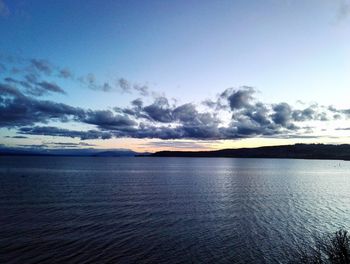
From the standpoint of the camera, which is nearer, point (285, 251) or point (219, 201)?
point (285, 251)

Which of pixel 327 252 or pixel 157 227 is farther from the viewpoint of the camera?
pixel 157 227

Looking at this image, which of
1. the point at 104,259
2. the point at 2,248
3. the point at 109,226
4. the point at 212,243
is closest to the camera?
the point at 104,259

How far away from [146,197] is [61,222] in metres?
25.4

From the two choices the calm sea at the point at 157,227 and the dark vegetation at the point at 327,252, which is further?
the calm sea at the point at 157,227

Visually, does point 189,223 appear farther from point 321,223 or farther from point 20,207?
point 20,207

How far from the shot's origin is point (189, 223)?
3975cm

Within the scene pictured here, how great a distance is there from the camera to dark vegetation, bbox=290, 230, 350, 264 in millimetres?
17422

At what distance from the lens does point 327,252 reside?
18.8 meters

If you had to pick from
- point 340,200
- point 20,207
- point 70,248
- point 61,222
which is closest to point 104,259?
point 70,248

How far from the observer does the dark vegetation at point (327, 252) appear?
17.4 metres

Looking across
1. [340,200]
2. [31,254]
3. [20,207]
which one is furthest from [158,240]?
[340,200]

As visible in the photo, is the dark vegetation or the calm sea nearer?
the dark vegetation

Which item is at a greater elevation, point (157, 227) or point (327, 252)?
point (327, 252)

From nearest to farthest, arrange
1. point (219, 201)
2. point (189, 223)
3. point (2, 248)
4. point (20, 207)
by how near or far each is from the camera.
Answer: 1. point (2, 248)
2. point (189, 223)
3. point (20, 207)
4. point (219, 201)
